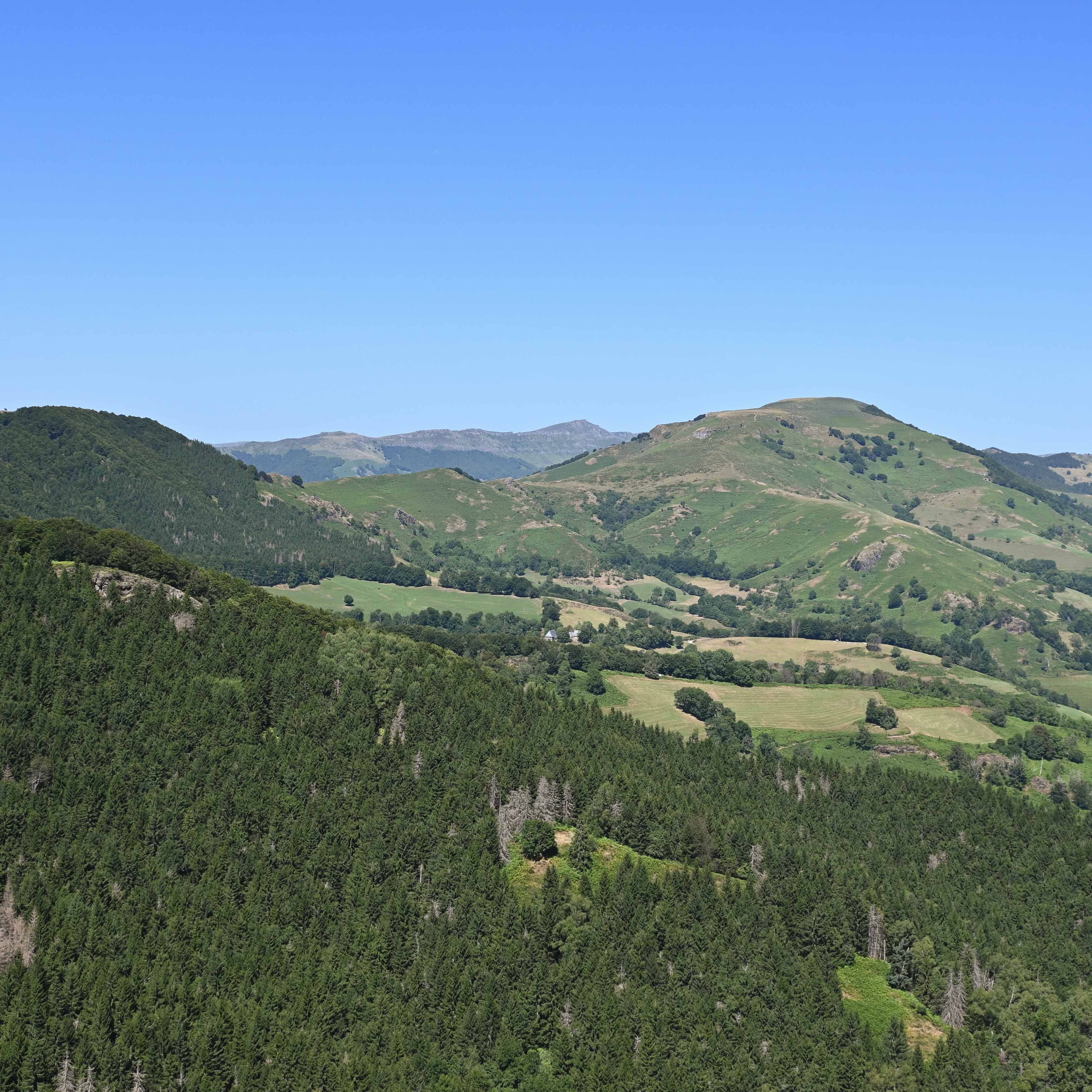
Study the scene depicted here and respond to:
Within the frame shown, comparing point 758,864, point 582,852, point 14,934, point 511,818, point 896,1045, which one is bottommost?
point 896,1045

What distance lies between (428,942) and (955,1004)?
77.8 m

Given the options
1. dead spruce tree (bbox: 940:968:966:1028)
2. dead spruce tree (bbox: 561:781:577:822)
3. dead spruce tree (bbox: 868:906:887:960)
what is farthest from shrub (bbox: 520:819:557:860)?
dead spruce tree (bbox: 940:968:966:1028)

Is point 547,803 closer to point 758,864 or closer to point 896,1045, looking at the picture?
point 758,864

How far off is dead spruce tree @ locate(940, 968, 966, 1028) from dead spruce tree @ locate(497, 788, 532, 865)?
2724 inches

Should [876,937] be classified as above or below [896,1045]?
above

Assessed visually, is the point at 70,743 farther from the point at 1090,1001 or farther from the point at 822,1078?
the point at 1090,1001

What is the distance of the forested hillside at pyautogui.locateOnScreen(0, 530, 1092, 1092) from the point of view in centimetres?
13400

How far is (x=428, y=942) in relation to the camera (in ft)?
515

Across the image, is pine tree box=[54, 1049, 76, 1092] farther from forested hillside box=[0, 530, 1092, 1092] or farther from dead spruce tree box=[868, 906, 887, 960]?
dead spruce tree box=[868, 906, 887, 960]

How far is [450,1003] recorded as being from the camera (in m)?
145

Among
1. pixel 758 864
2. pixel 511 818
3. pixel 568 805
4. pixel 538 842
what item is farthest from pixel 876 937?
pixel 511 818

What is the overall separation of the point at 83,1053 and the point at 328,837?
184 feet

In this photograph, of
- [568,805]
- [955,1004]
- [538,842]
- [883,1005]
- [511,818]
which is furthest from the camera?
[568,805]

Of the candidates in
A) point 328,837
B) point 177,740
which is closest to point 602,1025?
point 328,837
